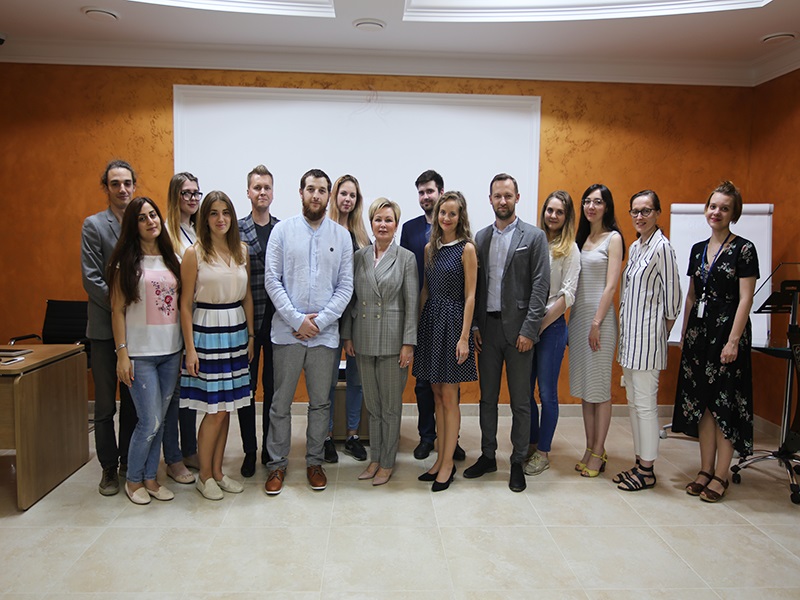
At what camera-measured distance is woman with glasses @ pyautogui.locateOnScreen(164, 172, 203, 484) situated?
3.34 m

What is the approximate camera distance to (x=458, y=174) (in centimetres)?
491

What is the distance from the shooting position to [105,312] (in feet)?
10.3

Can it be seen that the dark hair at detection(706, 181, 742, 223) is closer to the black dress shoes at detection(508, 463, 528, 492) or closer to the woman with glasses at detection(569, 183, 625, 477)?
the woman with glasses at detection(569, 183, 625, 477)

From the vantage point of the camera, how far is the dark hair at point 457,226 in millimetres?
3195

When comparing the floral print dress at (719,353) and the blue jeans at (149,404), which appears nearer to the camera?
the blue jeans at (149,404)

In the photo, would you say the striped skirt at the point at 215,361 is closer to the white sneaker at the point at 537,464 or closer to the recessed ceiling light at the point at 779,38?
the white sneaker at the point at 537,464

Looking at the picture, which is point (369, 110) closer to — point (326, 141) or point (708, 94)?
point (326, 141)

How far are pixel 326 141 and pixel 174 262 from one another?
84.3 inches

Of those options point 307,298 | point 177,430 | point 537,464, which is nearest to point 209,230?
point 307,298

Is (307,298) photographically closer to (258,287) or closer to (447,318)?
(258,287)

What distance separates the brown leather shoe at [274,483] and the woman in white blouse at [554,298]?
4.92ft

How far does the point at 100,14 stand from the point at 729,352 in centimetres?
451

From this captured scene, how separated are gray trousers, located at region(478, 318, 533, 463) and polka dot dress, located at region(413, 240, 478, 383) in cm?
16

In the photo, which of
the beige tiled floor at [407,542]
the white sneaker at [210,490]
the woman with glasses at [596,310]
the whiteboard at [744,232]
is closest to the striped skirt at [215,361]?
the white sneaker at [210,490]
